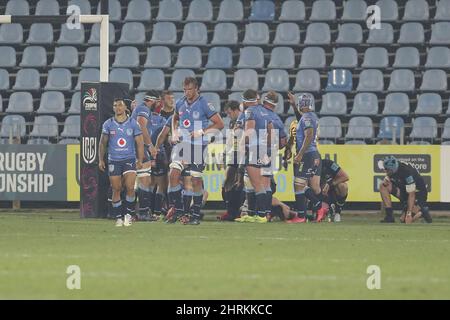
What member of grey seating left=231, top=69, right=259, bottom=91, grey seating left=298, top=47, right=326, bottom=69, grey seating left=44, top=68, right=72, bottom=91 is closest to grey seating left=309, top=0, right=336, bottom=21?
grey seating left=298, top=47, right=326, bottom=69

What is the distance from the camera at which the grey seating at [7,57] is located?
97.5 feet

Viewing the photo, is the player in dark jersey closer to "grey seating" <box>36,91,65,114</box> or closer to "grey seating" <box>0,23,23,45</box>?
"grey seating" <box>36,91,65,114</box>

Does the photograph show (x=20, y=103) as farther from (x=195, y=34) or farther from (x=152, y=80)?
(x=195, y=34)

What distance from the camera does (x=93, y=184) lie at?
72.7ft

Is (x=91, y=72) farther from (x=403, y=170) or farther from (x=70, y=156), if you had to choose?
(x=403, y=170)

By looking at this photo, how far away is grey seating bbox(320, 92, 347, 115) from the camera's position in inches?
1085

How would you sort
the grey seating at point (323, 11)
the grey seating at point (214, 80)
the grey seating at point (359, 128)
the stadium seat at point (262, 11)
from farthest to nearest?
the stadium seat at point (262, 11) → the grey seating at point (323, 11) → the grey seating at point (214, 80) → the grey seating at point (359, 128)

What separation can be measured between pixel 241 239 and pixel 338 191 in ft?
20.0

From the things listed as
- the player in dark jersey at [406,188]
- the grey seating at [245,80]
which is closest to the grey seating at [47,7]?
the grey seating at [245,80]

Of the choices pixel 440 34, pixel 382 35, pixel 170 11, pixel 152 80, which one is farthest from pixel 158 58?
pixel 440 34

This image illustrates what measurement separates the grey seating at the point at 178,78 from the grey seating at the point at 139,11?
1.97m

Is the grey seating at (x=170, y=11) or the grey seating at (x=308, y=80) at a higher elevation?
the grey seating at (x=170, y=11)

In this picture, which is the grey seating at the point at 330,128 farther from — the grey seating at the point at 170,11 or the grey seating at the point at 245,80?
the grey seating at the point at 170,11

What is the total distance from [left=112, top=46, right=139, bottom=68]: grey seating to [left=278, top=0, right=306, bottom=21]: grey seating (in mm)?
3504
